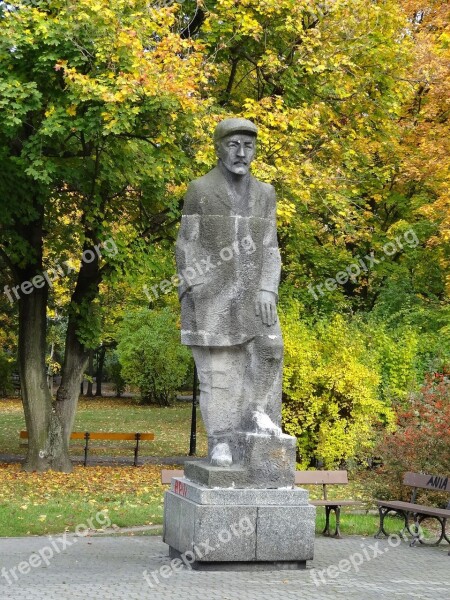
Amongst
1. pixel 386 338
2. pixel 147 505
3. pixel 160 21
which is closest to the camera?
pixel 147 505

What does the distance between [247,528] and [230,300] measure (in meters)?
2.31

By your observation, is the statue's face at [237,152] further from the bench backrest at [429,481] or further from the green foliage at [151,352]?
the green foliage at [151,352]

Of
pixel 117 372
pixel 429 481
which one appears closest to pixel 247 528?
pixel 429 481

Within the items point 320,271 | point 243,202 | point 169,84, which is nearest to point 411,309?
point 320,271

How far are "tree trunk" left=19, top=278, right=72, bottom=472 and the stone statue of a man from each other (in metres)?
10.4

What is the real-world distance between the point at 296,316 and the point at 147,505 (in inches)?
228

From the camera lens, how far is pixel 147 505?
16.1 m

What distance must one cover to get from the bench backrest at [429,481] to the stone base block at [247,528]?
3.53 m

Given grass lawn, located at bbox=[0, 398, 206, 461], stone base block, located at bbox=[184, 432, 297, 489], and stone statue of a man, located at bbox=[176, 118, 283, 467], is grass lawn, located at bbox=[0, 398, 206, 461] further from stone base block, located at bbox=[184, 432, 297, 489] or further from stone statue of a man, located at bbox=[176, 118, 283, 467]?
stone base block, located at bbox=[184, 432, 297, 489]

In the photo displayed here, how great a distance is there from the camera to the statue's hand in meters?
10.3

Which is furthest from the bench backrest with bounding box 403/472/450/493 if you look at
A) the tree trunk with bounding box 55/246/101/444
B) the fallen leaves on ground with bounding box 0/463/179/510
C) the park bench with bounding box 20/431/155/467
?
the park bench with bounding box 20/431/155/467

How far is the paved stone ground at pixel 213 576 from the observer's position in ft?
28.3

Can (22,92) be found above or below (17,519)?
above

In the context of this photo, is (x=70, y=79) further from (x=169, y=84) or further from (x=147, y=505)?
(x=147, y=505)
